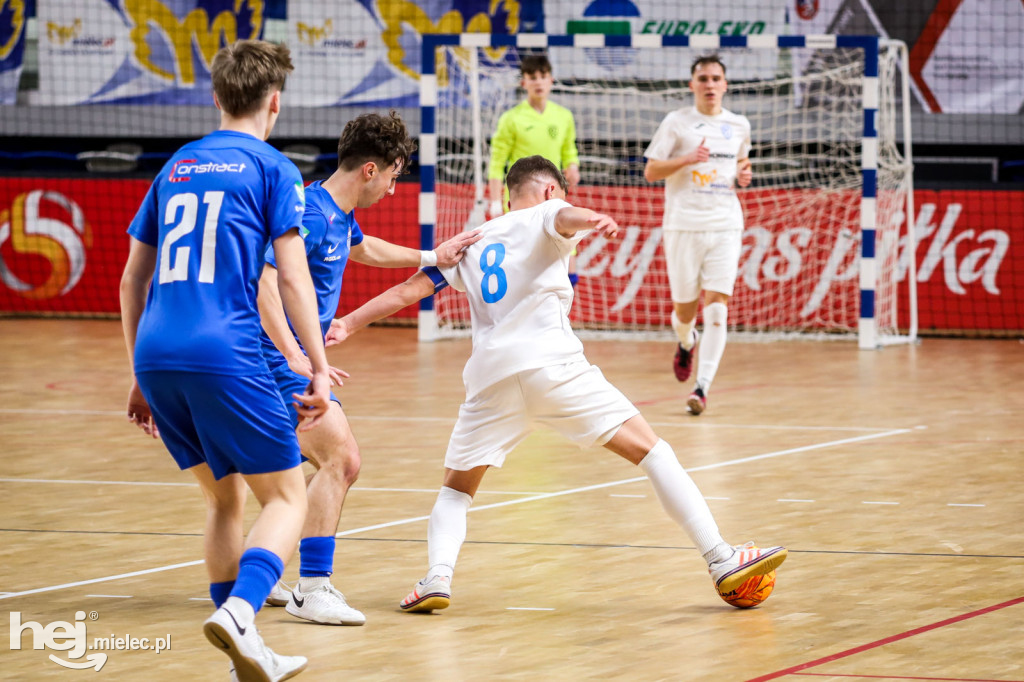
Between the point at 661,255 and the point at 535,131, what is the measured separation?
3030mm

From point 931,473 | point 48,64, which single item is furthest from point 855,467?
point 48,64

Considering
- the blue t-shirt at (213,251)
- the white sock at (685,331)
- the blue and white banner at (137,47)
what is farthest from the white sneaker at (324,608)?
the blue and white banner at (137,47)

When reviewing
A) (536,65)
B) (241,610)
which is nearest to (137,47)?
(536,65)

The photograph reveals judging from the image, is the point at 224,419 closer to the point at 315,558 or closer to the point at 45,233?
the point at 315,558

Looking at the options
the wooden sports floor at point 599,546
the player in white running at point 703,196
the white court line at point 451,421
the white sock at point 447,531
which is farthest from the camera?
the player in white running at point 703,196

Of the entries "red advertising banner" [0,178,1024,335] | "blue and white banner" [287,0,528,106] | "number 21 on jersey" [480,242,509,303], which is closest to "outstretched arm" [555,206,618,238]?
"number 21 on jersey" [480,242,509,303]

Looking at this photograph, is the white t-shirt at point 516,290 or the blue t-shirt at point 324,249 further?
the white t-shirt at point 516,290

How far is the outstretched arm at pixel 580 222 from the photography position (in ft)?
14.6

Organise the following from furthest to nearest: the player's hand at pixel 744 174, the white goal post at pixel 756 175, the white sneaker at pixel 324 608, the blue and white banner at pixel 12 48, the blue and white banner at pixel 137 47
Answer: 1. the blue and white banner at pixel 12 48
2. the blue and white banner at pixel 137 47
3. the white goal post at pixel 756 175
4. the player's hand at pixel 744 174
5. the white sneaker at pixel 324 608

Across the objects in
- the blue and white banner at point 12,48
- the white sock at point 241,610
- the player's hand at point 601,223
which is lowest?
the white sock at point 241,610

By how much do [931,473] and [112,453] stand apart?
176 inches

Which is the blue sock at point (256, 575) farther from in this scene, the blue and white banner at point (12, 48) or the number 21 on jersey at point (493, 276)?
the blue and white banner at point (12, 48)

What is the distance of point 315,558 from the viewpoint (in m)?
4.50

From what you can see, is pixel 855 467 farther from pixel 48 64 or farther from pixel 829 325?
pixel 48 64
